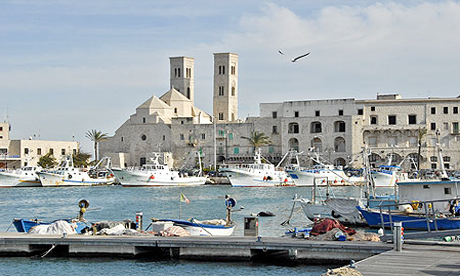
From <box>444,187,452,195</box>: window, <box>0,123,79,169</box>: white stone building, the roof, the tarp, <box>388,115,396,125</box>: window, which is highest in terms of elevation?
the roof

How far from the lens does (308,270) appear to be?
20.9m

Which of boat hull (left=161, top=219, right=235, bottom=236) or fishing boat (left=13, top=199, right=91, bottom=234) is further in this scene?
fishing boat (left=13, top=199, right=91, bottom=234)

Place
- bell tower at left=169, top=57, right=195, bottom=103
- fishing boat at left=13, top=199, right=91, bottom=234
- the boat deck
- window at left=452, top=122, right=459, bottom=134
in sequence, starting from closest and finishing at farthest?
the boat deck
fishing boat at left=13, top=199, right=91, bottom=234
window at left=452, top=122, right=459, bottom=134
bell tower at left=169, top=57, right=195, bottom=103

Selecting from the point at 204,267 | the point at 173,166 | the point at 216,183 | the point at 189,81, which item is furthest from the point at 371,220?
the point at 189,81

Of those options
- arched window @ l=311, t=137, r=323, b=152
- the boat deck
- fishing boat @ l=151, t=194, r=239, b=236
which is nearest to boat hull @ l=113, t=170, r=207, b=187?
arched window @ l=311, t=137, r=323, b=152

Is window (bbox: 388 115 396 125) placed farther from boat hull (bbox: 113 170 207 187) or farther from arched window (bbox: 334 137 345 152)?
boat hull (bbox: 113 170 207 187)

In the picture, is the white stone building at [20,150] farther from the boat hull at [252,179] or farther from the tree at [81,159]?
the boat hull at [252,179]

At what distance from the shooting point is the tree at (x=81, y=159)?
98.6m

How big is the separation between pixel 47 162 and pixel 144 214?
54.2 meters

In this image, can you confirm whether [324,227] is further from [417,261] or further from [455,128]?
[455,128]

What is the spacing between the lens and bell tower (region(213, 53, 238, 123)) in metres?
110

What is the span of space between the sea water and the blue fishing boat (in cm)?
358

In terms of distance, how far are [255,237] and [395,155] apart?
224ft

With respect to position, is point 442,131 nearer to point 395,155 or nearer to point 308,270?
point 395,155
